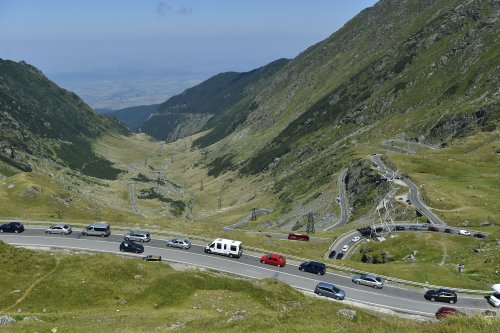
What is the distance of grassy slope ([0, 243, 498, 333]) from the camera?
36.9 m

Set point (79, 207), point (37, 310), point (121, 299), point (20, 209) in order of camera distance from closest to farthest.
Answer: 1. point (37, 310)
2. point (121, 299)
3. point (20, 209)
4. point (79, 207)

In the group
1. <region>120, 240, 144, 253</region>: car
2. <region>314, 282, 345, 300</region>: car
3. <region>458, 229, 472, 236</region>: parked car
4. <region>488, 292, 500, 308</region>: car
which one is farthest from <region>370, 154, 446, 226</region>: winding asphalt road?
<region>120, 240, 144, 253</region>: car

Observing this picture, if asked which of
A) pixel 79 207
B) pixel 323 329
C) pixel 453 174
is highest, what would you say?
pixel 453 174

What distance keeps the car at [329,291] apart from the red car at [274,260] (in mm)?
12253

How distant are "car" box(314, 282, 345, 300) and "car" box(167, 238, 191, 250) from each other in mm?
26663

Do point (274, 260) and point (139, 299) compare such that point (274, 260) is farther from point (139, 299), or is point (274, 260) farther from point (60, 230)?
point (60, 230)

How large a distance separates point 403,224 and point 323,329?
10158cm

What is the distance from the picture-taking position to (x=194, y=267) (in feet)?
227

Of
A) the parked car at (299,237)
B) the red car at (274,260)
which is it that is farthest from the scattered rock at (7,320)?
the parked car at (299,237)

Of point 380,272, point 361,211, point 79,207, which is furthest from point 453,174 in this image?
point 79,207

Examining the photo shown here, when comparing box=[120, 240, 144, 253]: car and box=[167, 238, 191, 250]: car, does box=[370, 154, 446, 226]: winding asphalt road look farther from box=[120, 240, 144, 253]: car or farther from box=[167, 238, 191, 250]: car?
box=[120, 240, 144, 253]: car

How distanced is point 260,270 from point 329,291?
45.3ft

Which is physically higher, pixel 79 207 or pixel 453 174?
pixel 453 174

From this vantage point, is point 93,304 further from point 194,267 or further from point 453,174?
point 453,174
